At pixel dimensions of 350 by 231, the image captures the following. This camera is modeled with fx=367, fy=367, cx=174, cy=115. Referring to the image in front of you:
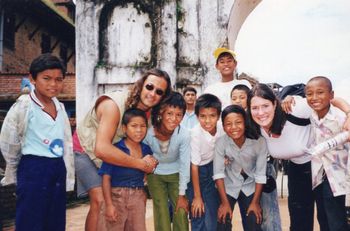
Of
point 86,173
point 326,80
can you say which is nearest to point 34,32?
point 86,173

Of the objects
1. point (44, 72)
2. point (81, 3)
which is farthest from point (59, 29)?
point (44, 72)

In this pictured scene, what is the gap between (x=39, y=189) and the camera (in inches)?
103

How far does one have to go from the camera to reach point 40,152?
2689 millimetres

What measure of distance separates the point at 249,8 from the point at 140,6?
1.86 m

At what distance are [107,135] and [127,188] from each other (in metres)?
0.45

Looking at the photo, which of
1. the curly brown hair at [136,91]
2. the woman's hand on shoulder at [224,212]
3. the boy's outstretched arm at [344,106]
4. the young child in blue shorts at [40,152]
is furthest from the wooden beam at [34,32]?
the boy's outstretched arm at [344,106]

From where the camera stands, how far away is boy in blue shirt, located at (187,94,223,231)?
3.05 m

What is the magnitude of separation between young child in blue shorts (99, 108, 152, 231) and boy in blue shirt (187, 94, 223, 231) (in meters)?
0.49

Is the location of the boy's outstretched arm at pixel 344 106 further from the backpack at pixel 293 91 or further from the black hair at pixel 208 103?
the black hair at pixel 208 103

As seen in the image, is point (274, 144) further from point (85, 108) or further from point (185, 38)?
point (85, 108)

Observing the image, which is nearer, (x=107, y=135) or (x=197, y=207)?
(x=107, y=135)

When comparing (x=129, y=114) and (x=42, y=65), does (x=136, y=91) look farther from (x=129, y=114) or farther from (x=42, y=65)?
(x=42, y=65)

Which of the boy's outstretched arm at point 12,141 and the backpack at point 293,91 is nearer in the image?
the boy's outstretched arm at point 12,141

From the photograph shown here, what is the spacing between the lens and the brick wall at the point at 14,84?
1162cm
